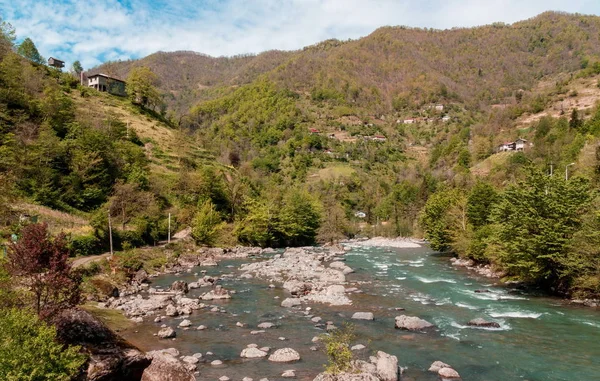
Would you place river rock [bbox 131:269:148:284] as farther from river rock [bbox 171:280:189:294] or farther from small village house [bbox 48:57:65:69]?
small village house [bbox 48:57:65:69]

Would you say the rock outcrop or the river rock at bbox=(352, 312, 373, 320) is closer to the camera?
the rock outcrop

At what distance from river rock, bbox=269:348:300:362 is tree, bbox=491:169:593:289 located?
2101cm

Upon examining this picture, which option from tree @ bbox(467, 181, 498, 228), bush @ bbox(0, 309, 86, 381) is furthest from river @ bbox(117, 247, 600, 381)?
tree @ bbox(467, 181, 498, 228)

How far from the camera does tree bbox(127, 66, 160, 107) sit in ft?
384

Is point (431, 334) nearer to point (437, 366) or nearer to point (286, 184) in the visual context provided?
point (437, 366)

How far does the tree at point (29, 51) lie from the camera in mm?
102500

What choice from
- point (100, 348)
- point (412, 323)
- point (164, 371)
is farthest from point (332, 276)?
point (100, 348)

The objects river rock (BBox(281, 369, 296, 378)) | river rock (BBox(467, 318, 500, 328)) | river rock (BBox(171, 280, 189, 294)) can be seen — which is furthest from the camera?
river rock (BBox(171, 280, 189, 294))

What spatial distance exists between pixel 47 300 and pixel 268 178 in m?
130

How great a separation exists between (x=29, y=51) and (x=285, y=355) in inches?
4849

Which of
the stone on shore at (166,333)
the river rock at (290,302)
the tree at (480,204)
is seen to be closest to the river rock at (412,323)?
the river rock at (290,302)

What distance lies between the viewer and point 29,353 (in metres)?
8.92

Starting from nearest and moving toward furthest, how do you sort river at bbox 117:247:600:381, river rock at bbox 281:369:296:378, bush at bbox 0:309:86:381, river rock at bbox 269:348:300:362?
bush at bbox 0:309:86:381
river rock at bbox 281:369:296:378
river at bbox 117:247:600:381
river rock at bbox 269:348:300:362

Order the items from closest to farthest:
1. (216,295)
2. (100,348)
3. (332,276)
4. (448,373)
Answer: (100,348), (448,373), (216,295), (332,276)
